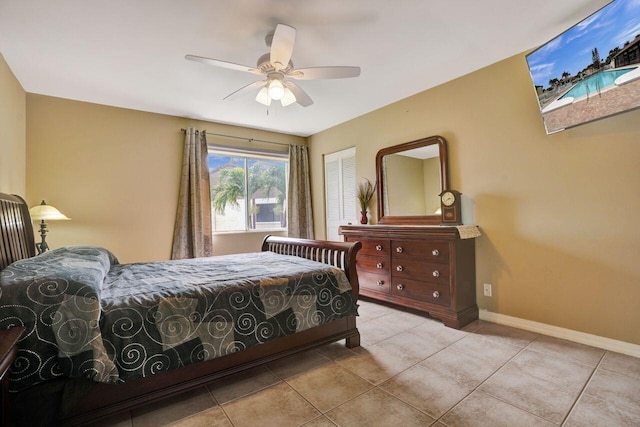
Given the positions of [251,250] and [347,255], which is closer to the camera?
[347,255]

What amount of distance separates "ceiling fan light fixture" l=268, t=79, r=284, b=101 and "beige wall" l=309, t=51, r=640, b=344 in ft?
6.22

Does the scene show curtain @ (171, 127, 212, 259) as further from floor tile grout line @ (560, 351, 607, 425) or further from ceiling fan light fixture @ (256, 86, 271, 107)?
floor tile grout line @ (560, 351, 607, 425)

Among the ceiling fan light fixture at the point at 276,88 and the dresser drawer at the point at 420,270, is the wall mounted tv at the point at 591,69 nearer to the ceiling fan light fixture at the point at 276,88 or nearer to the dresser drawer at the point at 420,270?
the dresser drawer at the point at 420,270

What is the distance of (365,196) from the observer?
13.7 ft

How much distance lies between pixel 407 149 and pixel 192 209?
3005 millimetres

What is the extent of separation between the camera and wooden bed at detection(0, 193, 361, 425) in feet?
4.69

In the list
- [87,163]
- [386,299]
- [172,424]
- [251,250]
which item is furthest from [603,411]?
[87,163]

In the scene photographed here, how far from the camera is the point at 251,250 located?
4766 mm

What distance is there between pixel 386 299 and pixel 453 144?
1.88m

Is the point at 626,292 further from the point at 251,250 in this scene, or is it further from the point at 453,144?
the point at 251,250

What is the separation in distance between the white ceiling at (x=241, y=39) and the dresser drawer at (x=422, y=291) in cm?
218

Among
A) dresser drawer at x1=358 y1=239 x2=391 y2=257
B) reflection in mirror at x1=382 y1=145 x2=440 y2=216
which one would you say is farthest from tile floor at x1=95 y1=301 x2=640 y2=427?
reflection in mirror at x1=382 y1=145 x2=440 y2=216

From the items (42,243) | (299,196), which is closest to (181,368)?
(42,243)

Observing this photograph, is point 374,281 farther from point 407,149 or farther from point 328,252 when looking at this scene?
point 407,149
